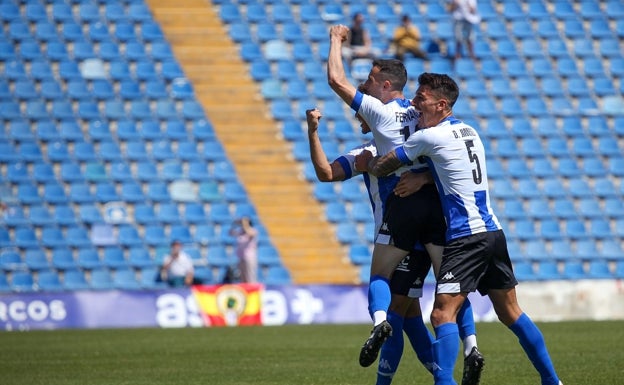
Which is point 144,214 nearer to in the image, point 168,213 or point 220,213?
point 168,213

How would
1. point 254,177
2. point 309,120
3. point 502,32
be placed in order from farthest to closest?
point 502,32, point 254,177, point 309,120

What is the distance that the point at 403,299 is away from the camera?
8477mm

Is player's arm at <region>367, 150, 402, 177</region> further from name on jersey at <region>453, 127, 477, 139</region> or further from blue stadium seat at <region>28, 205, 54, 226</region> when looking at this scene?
blue stadium seat at <region>28, 205, 54, 226</region>

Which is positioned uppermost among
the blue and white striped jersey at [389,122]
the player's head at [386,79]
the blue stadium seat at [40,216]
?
the player's head at [386,79]

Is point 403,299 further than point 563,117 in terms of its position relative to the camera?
No

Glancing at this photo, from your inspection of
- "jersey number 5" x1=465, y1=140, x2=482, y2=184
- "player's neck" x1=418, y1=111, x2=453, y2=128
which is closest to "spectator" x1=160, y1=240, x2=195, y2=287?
"player's neck" x1=418, y1=111, x2=453, y2=128

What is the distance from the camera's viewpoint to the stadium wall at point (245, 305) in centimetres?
1978

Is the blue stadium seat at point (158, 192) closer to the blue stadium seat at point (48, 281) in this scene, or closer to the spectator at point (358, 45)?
the blue stadium seat at point (48, 281)

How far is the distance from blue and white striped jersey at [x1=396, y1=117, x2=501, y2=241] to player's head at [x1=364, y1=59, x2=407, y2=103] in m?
0.68

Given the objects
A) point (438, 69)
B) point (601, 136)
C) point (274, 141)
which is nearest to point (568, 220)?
point (601, 136)

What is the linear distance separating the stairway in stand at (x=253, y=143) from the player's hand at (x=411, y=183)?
47.5 ft

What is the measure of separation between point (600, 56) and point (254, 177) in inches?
374

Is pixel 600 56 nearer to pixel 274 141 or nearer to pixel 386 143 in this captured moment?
pixel 274 141

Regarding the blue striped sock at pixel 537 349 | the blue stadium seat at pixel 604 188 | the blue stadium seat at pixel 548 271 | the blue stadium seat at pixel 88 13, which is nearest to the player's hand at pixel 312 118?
the blue striped sock at pixel 537 349
